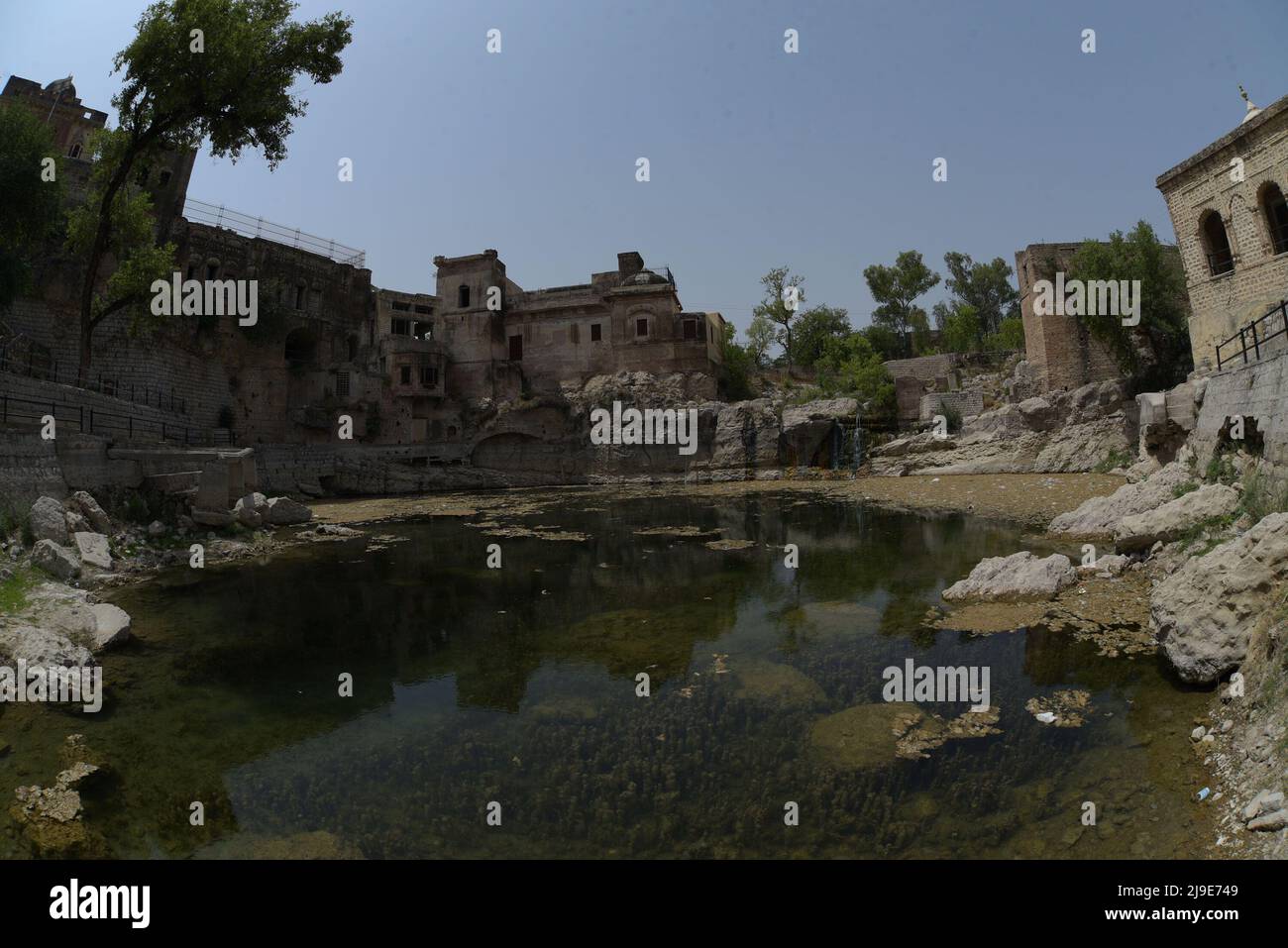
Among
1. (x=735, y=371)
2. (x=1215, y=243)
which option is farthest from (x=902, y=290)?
(x=1215, y=243)

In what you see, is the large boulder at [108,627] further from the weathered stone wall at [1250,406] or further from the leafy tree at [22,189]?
the leafy tree at [22,189]

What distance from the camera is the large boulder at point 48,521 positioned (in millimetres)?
12297

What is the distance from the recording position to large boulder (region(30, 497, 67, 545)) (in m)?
12.3

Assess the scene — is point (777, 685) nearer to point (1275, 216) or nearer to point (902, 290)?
point (1275, 216)

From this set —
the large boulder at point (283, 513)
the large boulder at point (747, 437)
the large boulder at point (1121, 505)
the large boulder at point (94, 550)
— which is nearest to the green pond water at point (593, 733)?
the large boulder at point (94, 550)

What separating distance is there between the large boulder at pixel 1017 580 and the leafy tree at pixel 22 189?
97.8ft

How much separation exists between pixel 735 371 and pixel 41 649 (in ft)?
144

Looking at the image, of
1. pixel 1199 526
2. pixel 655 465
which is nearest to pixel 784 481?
pixel 655 465

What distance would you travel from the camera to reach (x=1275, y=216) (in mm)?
19406

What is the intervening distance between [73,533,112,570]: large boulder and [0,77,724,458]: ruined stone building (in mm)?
23138

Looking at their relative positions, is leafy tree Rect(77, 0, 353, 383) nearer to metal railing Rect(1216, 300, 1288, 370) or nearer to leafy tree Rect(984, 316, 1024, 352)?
metal railing Rect(1216, 300, 1288, 370)

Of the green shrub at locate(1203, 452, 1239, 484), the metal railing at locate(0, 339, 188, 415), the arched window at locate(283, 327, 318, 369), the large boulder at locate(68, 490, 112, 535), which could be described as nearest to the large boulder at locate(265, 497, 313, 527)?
the large boulder at locate(68, 490, 112, 535)

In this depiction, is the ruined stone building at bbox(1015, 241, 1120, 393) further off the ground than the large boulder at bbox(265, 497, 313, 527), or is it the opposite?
the ruined stone building at bbox(1015, 241, 1120, 393)
